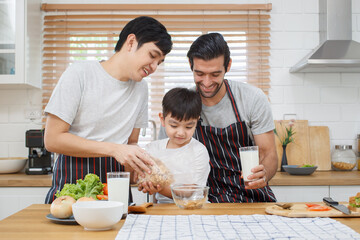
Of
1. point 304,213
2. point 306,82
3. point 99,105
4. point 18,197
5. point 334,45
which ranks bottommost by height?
point 18,197

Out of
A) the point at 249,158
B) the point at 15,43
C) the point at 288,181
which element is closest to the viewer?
the point at 249,158

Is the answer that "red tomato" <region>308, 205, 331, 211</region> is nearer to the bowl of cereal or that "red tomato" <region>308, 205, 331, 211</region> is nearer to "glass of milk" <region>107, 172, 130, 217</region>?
the bowl of cereal

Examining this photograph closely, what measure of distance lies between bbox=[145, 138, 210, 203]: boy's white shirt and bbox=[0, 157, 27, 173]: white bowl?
162 centimetres

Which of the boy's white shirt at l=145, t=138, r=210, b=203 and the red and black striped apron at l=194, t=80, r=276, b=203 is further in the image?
the red and black striped apron at l=194, t=80, r=276, b=203

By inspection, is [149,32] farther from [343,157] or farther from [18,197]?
[343,157]

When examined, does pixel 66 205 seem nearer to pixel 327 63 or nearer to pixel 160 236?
pixel 160 236

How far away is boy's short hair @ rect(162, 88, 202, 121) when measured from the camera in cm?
201

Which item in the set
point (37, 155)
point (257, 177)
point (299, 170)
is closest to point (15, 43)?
point (37, 155)

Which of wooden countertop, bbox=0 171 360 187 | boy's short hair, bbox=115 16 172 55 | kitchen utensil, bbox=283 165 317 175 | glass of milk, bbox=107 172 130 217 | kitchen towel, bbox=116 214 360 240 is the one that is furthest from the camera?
kitchen utensil, bbox=283 165 317 175

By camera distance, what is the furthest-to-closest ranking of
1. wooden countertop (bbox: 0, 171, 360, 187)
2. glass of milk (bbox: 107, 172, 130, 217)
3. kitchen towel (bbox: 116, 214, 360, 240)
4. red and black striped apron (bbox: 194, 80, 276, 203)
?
wooden countertop (bbox: 0, 171, 360, 187) → red and black striped apron (bbox: 194, 80, 276, 203) → glass of milk (bbox: 107, 172, 130, 217) → kitchen towel (bbox: 116, 214, 360, 240)

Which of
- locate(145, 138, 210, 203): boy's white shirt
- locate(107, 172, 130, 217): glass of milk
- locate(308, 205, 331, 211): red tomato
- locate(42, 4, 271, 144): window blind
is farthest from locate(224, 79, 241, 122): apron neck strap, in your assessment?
locate(42, 4, 271, 144): window blind

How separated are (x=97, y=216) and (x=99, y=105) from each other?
0.78 meters

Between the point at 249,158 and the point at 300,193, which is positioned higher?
the point at 249,158

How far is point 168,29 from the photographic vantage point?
3.57 meters
